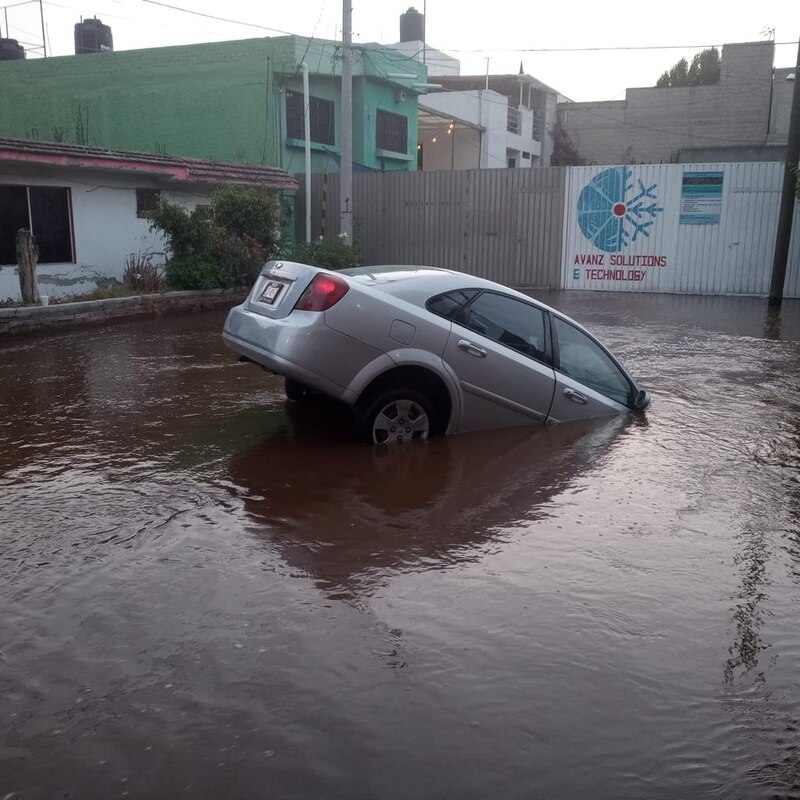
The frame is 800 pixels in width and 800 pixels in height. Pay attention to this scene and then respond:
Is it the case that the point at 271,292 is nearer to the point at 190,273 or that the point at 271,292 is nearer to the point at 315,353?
the point at 315,353

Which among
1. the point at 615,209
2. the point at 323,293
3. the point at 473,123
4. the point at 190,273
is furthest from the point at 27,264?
the point at 473,123

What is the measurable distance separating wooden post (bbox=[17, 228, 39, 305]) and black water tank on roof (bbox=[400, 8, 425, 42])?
3140 centimetres

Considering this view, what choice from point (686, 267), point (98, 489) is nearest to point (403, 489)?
point (98, 489)

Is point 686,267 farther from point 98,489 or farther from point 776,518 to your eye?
point 98,489

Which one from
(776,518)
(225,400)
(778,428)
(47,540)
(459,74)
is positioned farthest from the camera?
(459,74)

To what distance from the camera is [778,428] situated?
25.8 ft

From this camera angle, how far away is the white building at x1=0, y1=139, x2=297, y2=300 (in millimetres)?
15242

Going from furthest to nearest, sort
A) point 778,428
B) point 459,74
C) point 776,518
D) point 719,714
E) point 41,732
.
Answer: point 459,74
point 778,428
point 776,518
point 719,714
point 41,732

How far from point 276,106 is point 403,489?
20692 millimetres

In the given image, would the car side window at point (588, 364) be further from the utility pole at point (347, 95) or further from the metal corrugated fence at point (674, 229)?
the metal corrugated fence at point (674, 229)

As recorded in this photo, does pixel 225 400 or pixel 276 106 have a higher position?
pixel 276 106

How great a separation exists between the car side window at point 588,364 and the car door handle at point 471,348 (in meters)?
0.85

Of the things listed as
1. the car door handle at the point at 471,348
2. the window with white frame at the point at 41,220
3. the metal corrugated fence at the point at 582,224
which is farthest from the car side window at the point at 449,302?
the metal corrugated fence at the point at 582,224

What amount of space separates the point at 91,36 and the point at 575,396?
3100 centimetres
